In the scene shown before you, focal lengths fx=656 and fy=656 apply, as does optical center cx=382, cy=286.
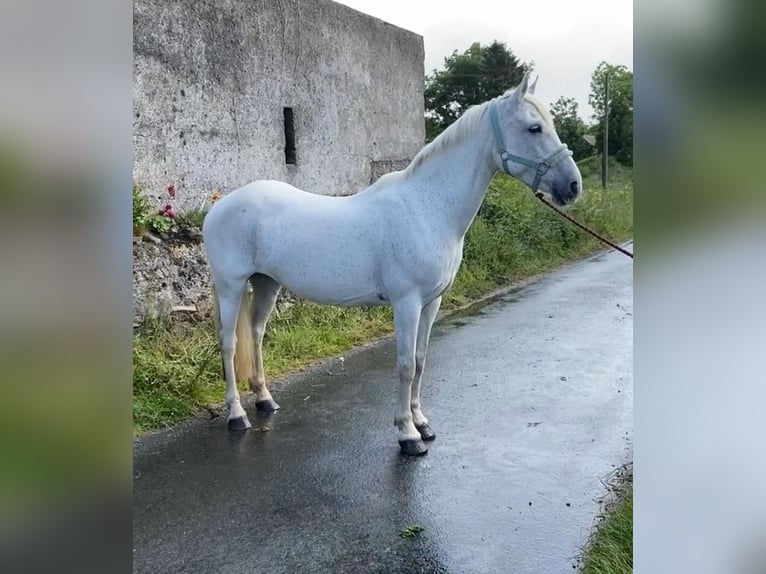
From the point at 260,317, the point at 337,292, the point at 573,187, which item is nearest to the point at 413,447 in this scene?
the point at 337,292

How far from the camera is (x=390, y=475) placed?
3.29 metres

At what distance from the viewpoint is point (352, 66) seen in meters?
8.28

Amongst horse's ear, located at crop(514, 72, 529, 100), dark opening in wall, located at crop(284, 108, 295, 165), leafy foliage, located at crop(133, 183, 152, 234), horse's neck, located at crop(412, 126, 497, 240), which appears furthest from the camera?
dark opening in wall, located at crop(284, 108, 295, 165)

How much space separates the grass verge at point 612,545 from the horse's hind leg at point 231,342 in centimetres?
217

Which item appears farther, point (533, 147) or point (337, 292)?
point (337, 292)

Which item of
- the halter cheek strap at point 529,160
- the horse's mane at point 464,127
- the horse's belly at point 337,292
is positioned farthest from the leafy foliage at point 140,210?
the halter cheek strap at point 529,160

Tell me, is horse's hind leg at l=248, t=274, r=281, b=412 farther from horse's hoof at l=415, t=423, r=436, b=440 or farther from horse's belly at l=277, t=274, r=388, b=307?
horse's hoof at l=415, t=423, r=436, b=440

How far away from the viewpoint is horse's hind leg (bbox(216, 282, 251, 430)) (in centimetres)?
398

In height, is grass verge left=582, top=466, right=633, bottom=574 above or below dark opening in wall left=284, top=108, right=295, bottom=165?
below

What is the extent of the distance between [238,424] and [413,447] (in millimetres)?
1125

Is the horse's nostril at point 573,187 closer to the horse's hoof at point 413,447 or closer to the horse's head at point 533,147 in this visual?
the horse's head at point 533,147

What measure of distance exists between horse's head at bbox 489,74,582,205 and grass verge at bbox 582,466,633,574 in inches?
55.4

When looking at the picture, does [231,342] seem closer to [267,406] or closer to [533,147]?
[267,406]

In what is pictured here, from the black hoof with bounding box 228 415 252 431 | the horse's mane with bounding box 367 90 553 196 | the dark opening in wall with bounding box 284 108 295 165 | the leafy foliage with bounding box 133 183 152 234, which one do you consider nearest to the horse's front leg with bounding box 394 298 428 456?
the horse's mane with bounding box 367 90 553 196
